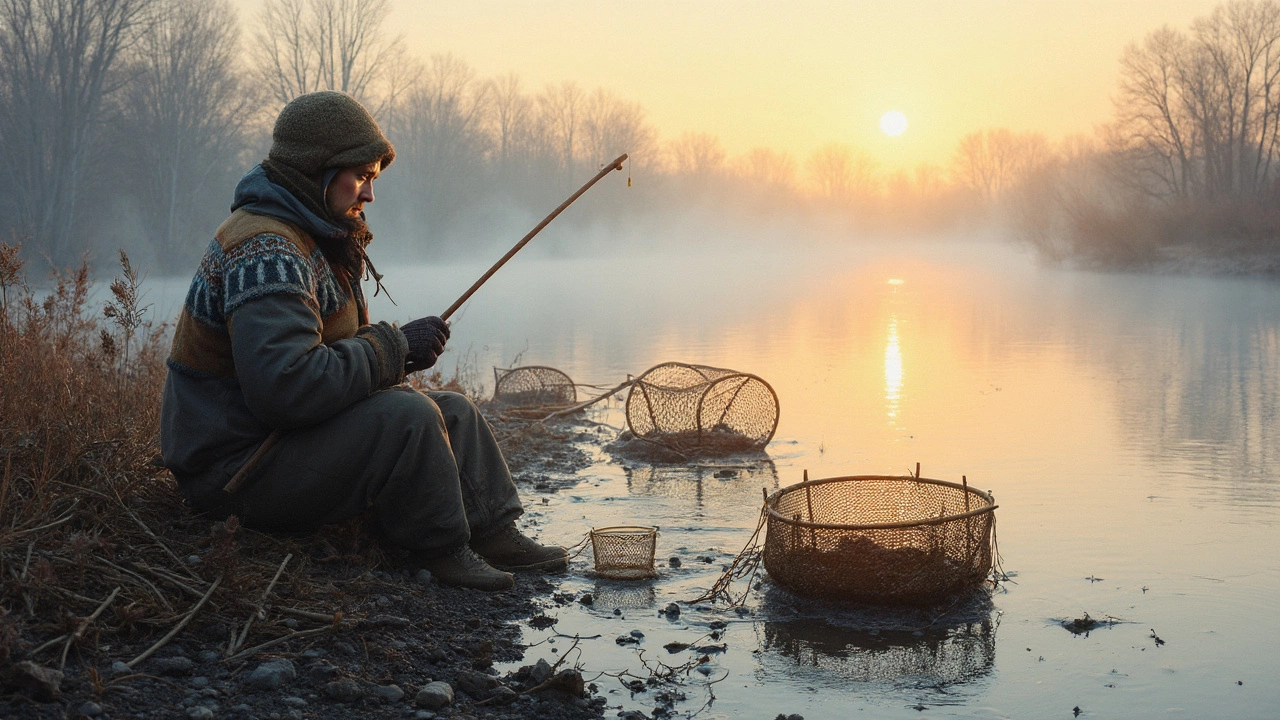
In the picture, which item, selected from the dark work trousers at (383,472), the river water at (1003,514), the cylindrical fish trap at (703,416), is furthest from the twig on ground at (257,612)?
the cylindrical fish trap at (703,416)

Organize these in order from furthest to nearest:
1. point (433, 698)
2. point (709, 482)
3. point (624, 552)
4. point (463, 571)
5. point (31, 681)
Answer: point (709, 482), point (624, 552), point (463, 571), point (433, 698), point (31, 681)

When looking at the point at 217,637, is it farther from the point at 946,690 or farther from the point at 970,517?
the point at 970,517

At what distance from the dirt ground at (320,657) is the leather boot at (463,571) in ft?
0.12

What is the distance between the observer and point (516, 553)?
4.54m

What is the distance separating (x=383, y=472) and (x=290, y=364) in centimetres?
57

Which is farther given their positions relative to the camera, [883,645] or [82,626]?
[883,645]

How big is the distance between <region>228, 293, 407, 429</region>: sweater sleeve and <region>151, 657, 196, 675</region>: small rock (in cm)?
80

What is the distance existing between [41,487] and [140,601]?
Result: 67 centimetres

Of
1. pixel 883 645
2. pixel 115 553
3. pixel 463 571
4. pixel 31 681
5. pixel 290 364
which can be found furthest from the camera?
pixel 463 571

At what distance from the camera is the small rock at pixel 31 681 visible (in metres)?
2.68

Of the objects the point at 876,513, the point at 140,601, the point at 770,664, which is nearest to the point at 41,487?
the point at 140,601

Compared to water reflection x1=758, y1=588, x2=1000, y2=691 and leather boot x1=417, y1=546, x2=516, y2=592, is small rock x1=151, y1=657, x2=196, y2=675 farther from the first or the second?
water reflection x1=758, y1=588, x2=1000, y2=691

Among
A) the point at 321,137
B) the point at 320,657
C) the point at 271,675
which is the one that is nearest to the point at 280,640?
the point at 320,657

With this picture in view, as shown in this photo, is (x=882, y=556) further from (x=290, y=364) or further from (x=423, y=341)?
(x=290, y=364)
